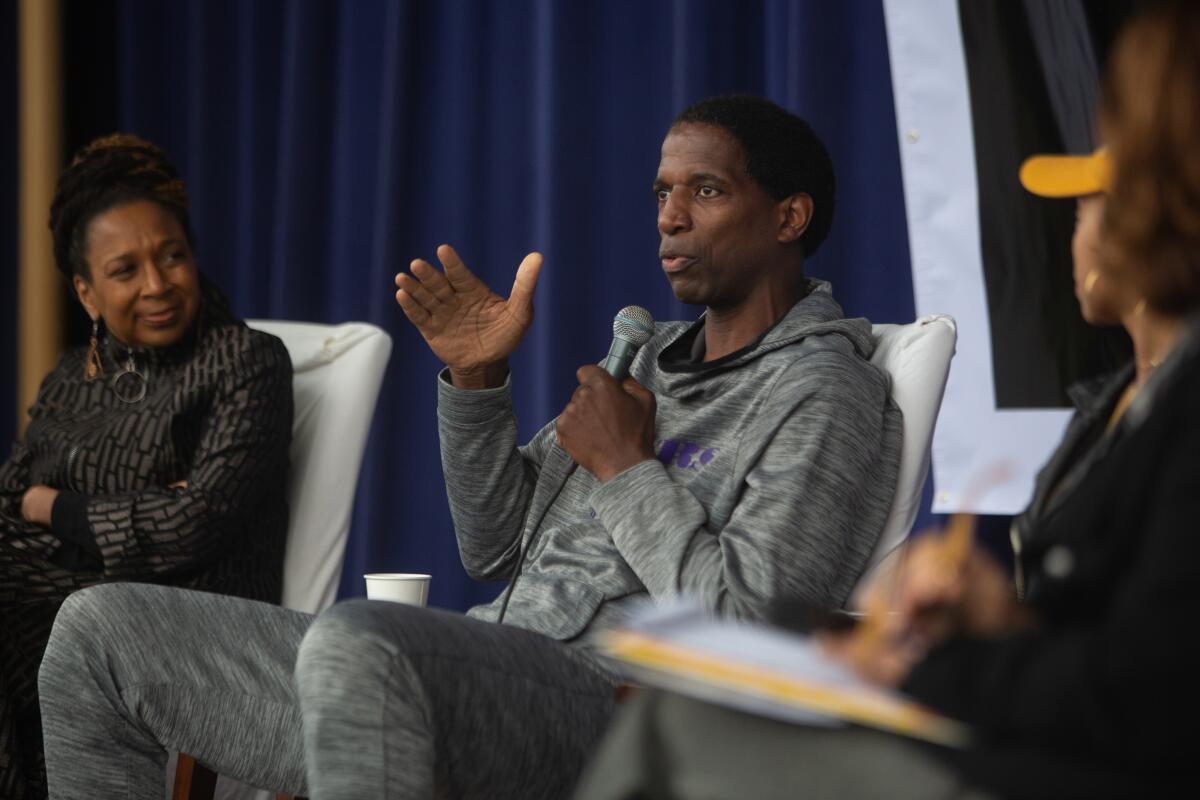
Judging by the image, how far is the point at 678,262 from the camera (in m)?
1.83

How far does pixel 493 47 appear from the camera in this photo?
10.2 feet

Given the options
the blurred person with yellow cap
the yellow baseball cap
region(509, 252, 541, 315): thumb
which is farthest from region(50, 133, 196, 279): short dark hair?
the blurred person with yellow cap

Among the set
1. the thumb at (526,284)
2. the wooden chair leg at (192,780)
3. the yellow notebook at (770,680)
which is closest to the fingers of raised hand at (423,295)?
the thumb at (526,284)

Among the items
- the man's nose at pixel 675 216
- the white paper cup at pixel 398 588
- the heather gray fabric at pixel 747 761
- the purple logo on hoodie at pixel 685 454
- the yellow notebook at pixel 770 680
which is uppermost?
the man's nose at pixel 675 216

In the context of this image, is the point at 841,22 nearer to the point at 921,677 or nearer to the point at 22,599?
the point at 22,599

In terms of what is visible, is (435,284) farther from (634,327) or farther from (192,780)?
(192,780)

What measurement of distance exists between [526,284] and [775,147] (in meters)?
0.40

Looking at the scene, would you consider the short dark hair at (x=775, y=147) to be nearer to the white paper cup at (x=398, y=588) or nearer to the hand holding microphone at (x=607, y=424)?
the hand holding microphone at (x=607, y=424)

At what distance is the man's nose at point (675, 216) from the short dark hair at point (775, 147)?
0.11 meters

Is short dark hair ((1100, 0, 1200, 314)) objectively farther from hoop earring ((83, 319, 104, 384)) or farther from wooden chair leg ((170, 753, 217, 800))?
hoop earring ((83, 319, 104, 384))

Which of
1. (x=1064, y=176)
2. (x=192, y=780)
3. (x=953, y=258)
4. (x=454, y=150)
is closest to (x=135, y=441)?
(x=192, y=780)

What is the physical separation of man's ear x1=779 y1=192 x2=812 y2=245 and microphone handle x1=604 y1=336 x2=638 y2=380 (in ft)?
0.97

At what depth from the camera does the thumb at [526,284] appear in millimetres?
1840

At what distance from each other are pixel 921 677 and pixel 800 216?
1089 millimetres
